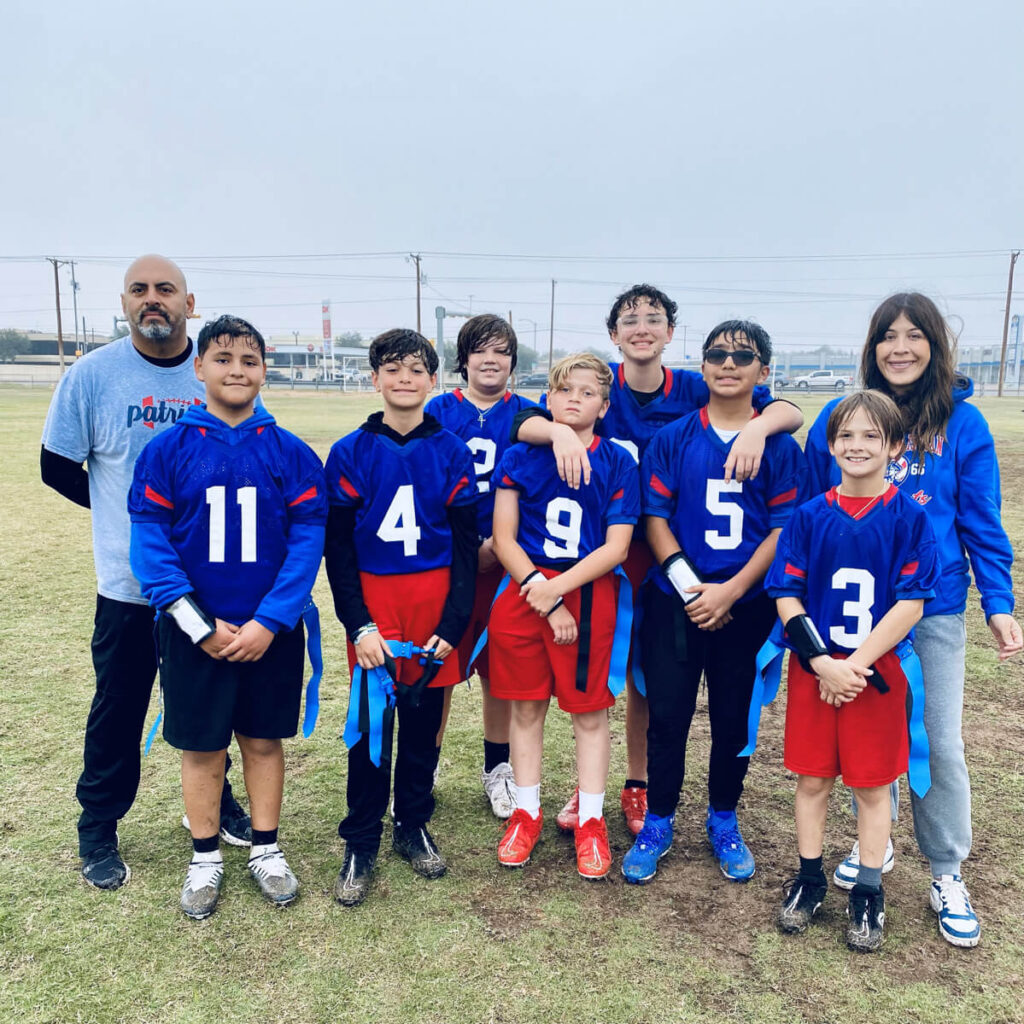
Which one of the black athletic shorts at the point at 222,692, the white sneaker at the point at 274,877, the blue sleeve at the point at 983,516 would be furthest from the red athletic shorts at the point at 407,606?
the blue sleeve at the point at 983,516

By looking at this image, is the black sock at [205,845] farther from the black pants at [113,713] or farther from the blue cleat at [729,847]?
the blue cleat at [729,847]

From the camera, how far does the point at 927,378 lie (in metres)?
3.01

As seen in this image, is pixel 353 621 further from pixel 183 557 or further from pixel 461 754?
pixel 461 754

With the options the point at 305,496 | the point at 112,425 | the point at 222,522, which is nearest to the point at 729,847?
the point at 305,496

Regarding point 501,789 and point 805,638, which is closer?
point 805,638

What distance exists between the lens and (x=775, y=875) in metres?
3.24

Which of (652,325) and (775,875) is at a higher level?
(652,325)

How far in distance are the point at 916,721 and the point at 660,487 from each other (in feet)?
4.09

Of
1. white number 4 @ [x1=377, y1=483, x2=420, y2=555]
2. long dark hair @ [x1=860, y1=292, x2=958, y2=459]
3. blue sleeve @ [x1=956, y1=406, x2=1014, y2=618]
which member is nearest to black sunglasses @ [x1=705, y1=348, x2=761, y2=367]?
long dark hair @ [x1=860, y1=292, x2=958, y2=459]

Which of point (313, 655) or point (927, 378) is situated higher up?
point (927, 378)

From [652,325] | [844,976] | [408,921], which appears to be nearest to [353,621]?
[408,921]

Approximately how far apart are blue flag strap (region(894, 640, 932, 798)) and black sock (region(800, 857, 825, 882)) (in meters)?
0.44

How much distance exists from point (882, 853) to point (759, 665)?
760 mm

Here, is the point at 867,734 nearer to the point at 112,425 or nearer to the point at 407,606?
the point at 407,606
